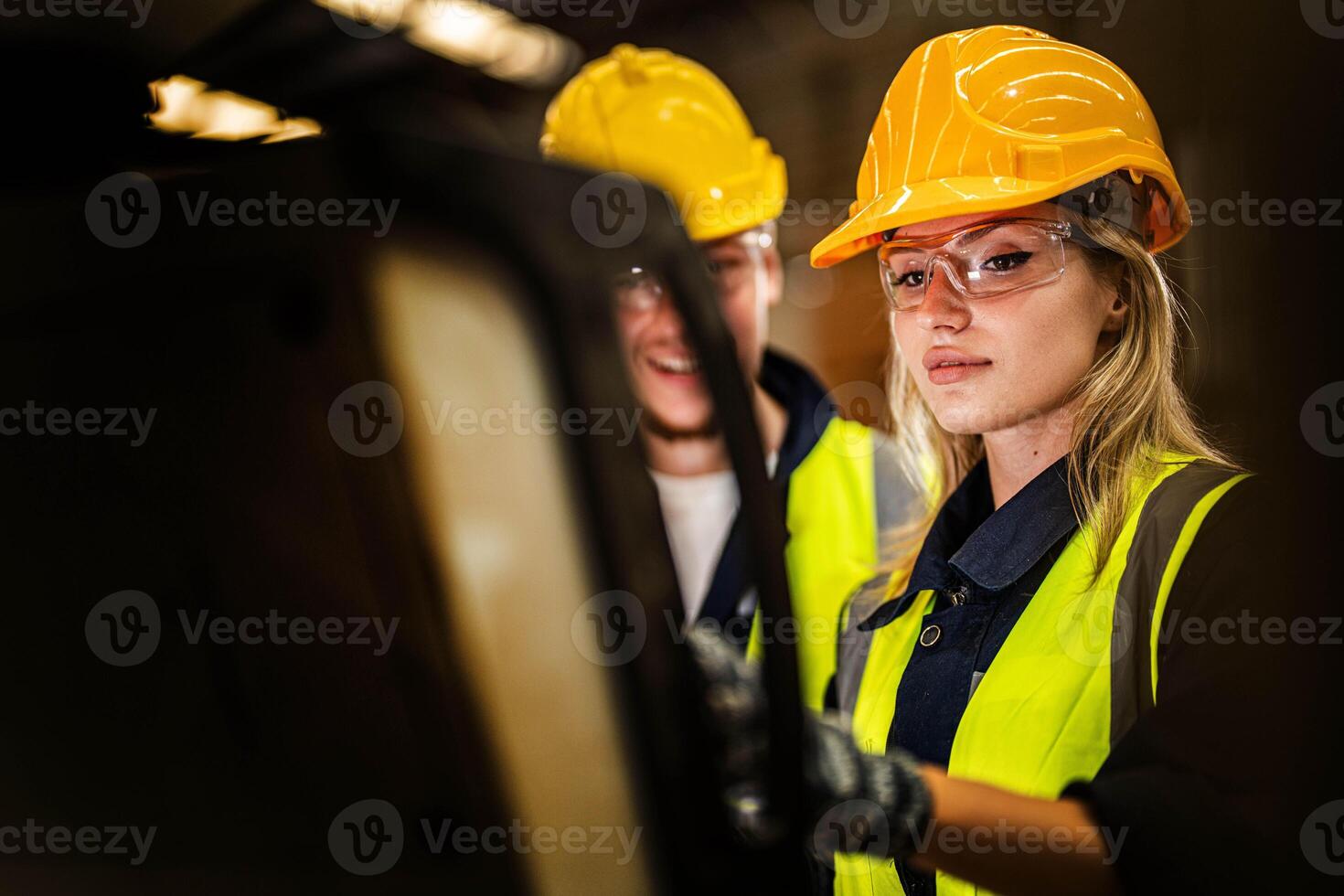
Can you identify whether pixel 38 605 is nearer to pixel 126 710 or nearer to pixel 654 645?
pixel 126 710

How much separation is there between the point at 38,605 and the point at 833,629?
121 cm

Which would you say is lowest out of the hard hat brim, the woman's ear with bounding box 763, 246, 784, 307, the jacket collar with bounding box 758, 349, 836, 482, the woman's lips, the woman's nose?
the jacket collar with bounding box 758, 349, 836, 482

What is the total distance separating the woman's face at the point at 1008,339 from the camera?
984 mm

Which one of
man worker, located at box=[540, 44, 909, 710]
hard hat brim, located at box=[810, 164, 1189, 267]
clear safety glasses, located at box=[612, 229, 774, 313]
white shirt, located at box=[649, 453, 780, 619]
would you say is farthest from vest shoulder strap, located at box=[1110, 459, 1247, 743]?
clear safety glasses, located at box=[612, 229, 774, 313]

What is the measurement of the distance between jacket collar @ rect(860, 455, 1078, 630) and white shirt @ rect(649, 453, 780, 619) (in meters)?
0.32

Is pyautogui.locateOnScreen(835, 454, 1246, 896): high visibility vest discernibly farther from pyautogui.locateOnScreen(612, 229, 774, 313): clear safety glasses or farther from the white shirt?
pyautogui.locateOnScreen(612, 229, 774, 313): clear safety glasses

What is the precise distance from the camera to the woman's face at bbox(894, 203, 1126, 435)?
3.23 ft

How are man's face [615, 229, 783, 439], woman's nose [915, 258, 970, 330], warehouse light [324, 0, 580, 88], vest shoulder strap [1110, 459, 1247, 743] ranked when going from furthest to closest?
warehouse light [324, 0, 580, 88] → man's face [615, 229, 783, 439] → woman's nose [915, 258, 970, 330] → vest shoulder strap [1110, 459, 1247, 743]

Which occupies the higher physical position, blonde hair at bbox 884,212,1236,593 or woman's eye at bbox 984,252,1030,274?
woman's eye at bbox 984,252,1030,274

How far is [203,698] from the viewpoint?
1337mm

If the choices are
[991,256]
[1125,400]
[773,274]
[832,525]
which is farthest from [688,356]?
[1125,400]

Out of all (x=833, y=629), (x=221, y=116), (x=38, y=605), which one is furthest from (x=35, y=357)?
(x=833, y=629)

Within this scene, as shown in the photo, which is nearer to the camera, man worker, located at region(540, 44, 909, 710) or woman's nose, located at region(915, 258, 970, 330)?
woman's nose, located at region(915, 258, 970, 330)

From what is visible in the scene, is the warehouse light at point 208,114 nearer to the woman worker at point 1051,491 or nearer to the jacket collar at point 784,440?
the jacket collar at point 784,440
